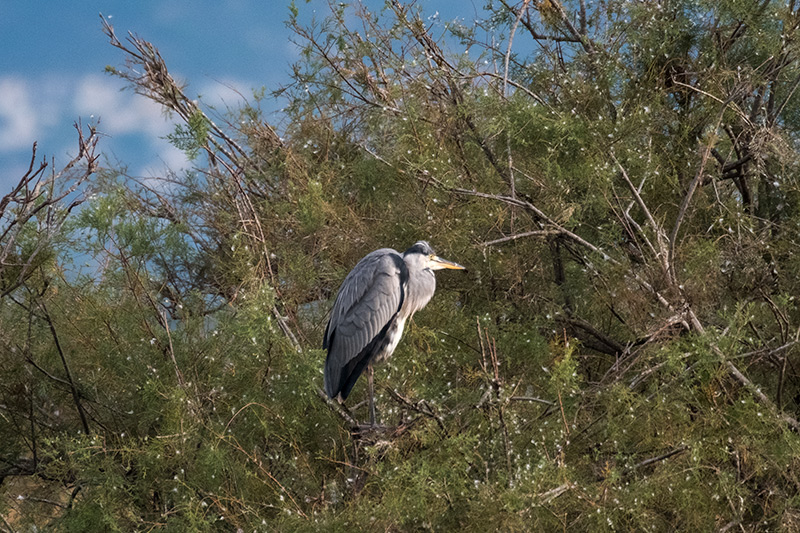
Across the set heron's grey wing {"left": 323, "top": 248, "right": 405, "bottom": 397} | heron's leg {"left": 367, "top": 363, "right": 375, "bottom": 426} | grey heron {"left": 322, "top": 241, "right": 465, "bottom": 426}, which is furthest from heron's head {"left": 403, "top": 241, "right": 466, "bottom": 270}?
heron's leg {"left": 367, "top": 363, "right": 375, "bottom": 426}

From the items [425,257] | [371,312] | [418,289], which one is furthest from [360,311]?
[425,257]

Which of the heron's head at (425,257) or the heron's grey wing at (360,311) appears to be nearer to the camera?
the heron's grey wing at (360,311)

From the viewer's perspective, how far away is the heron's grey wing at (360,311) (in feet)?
13.7

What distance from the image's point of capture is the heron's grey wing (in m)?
4.18

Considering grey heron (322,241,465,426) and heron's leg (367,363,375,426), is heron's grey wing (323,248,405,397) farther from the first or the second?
heron's leg (367,363,375,426)

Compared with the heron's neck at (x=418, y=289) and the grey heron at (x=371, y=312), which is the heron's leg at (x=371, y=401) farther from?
the heron's neck at (x=418, y=289)

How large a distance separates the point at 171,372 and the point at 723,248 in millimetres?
3362

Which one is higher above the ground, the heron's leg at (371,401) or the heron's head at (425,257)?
the heron's head at (425,257)

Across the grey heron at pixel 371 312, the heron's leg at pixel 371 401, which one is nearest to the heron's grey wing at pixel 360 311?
the grey heron at pixel 371 312

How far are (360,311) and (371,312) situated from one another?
0.17 ft

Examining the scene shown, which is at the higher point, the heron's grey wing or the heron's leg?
the heron's grey wing

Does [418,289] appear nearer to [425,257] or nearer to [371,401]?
[425,257]

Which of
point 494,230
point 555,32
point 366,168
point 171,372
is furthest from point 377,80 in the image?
point 171,372

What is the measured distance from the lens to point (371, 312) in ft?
14.0
